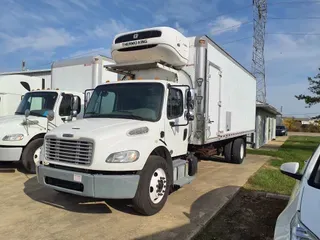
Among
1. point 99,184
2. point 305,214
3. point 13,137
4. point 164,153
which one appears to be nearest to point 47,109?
point 13,137

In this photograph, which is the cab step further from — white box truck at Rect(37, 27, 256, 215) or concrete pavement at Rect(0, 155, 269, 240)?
concrete pavement at Rect(0, 155, 269, 240)

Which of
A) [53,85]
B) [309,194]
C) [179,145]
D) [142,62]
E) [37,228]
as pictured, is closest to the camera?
[309,194]

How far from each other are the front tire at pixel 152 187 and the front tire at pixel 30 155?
4.25 meters

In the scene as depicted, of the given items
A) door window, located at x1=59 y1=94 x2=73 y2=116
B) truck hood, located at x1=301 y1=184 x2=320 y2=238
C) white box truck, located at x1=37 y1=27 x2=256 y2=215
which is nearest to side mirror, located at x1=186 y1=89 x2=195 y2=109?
white box truck, located at x1=37 y1=27 x2=256 y2=215

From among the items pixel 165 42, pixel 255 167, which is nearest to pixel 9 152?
pixel 165 42

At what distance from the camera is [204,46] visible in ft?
24.3

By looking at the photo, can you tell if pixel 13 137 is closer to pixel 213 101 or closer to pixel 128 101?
pixel 128 101

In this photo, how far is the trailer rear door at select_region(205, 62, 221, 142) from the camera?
7.68 m

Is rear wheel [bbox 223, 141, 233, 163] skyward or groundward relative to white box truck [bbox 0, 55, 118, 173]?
groundward

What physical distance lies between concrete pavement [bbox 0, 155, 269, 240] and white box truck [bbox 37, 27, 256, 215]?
1.24ft

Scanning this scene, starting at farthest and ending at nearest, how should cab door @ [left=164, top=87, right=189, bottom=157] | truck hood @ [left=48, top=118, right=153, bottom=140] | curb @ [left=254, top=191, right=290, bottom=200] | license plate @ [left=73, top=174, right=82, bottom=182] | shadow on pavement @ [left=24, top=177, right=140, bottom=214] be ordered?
curb @ [left=254, top=191, right=290, bottom=200] → cab door @ [left=164, top=87, right=189, bottom=157] → shadow on pavement @ [left=24, top=177, right=140, bottom=214] → truck hood @ [left=48, top=118, right=153, bottom=140] → license plate @ [left=73, top=174, right=82, bottom=182]

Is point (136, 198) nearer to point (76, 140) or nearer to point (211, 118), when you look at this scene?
point (76, 140)

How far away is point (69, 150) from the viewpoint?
16.6ft

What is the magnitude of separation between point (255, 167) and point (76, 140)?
7759 millimetres
